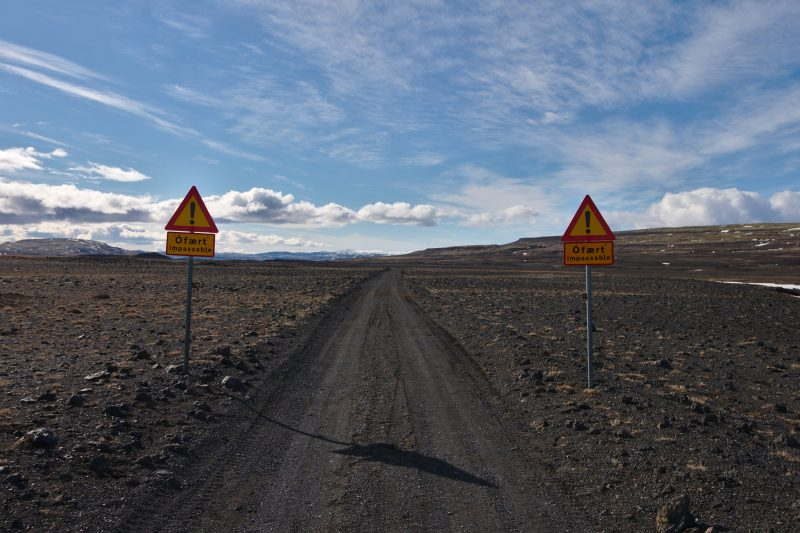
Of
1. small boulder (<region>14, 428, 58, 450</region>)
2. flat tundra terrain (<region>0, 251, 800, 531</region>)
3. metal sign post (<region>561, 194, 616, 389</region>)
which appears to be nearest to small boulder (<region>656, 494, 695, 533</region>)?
flat tundra terrain (<region>0, 251, 800, 531</region>)

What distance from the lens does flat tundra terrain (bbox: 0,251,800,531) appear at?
5.36m

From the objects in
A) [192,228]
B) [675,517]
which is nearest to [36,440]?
[192,228]

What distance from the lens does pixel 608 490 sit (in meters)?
5.98

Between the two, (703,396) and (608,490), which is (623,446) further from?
(703,396)

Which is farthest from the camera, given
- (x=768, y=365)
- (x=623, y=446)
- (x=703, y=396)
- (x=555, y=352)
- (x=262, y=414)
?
(x=555, y=352)

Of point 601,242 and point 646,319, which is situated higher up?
point 601,242

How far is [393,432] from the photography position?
784 centimetres

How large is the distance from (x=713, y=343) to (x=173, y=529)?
684 inches

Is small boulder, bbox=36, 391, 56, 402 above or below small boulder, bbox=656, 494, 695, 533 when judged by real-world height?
above

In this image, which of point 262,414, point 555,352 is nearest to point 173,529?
point 262,414

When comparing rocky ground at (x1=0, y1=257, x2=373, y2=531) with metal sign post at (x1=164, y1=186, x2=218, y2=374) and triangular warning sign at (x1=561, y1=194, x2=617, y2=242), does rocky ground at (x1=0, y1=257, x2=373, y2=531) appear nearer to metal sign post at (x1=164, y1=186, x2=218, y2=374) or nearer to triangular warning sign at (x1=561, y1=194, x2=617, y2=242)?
metal sign post at (x1=164, y1=186, x2=218, y2=374)

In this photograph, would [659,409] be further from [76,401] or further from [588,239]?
[76,401]

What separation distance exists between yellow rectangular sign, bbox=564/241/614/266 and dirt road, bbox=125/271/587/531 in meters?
3.27

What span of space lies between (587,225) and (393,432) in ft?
18.5
